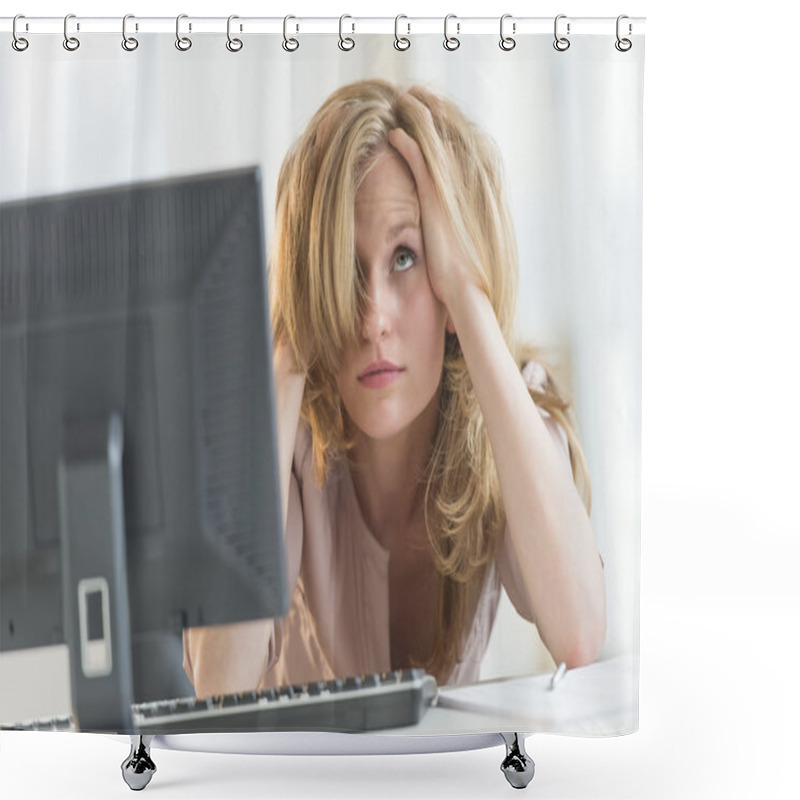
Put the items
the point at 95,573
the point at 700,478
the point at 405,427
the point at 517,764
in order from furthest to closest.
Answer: the point at 700,478 < the point at 517,764 < the point at 405,427 < the point at 95,573

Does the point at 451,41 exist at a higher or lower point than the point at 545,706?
higher

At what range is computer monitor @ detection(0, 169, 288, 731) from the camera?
201 cm

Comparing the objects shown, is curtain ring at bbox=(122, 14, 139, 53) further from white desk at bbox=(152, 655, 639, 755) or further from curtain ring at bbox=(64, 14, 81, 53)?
white desk at bbox=(152, 655, 639, 755)

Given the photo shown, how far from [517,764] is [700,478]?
Result: 3.73 feet

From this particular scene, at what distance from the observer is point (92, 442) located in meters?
2.04

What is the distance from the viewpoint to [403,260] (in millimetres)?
2057

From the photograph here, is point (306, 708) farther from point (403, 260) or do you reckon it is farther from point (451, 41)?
point (451, 41)

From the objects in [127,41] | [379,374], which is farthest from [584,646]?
[127,41]

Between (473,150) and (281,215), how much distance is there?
1.19 ft

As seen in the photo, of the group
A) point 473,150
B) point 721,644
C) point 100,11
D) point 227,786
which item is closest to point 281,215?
point 473,150

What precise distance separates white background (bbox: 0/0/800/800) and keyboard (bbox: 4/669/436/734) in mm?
231

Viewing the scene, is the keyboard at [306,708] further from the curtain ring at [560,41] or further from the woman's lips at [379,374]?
the curtain ring at [560,41]

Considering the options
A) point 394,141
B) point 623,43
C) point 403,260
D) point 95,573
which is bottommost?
point 95,573

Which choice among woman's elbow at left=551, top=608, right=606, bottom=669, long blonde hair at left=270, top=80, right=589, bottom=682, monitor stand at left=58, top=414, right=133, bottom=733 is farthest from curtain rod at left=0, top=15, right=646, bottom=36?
woman's elbow at left=551, top=608, right=606, bottom=669
